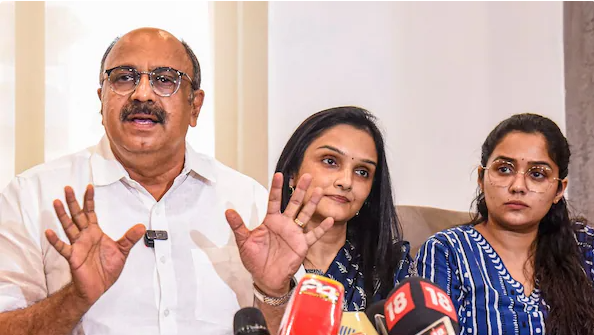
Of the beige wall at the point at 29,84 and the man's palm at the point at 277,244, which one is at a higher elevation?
the beige wall at the point at 29,84

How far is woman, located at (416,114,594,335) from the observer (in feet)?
6.47

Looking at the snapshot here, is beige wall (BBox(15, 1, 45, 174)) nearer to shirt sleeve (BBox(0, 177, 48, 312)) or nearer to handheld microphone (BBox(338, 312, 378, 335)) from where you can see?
shirt sleeve (BBox(0, 177, 48, 312))

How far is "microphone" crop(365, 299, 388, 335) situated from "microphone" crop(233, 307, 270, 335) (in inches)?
8.4

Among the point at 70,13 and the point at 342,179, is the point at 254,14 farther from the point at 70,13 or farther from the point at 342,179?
the point at 342,179

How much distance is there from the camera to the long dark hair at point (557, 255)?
77.9 inches

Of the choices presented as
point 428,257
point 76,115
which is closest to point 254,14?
point 76,115

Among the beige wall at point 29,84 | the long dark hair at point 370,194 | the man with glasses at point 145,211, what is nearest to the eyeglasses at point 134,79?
the man with glasses at point 145,211

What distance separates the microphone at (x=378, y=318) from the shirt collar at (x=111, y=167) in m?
0.88

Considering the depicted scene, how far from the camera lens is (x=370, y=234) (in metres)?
2.13

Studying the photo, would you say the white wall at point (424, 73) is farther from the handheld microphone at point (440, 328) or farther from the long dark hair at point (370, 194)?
the handheld microphone at point (440, 328)

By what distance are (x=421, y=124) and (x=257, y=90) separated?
2.83 ft

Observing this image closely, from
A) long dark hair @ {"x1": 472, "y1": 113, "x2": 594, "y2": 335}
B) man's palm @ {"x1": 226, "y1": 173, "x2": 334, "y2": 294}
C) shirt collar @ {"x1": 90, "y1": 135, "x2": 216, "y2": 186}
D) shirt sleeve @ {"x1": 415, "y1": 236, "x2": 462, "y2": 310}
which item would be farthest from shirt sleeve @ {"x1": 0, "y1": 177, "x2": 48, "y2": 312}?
long dark hair @ {"x1": 472, "y1": 113, "x2": 594, "y2": 335}

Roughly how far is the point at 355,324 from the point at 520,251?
4.05ft

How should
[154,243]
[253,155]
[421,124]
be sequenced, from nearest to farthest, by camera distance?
1. [154,243]
2. [253,155]
3. [421,124]
